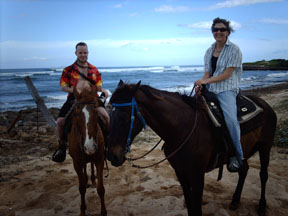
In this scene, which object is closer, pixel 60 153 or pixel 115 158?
pixel 115 158

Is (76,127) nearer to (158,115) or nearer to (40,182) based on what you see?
(158,115)

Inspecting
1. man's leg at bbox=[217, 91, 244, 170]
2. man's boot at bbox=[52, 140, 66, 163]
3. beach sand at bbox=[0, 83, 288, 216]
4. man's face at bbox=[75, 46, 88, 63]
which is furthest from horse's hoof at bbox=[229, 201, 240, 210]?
man's face at bbox=[75, 46, 88, 63]

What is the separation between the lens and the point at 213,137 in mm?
2881

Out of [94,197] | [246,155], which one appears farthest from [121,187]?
[246,155]

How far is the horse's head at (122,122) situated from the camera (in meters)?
2.31

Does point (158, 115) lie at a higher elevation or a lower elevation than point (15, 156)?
higher

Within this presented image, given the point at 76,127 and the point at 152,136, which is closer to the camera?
the point at 76,127

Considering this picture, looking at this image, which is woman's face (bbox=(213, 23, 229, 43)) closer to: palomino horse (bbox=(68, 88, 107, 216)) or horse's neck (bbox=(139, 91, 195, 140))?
horse's neck (bbox=(139, 91, 195, 140))

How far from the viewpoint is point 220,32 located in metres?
3.10

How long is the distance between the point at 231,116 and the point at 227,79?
548 millimetres

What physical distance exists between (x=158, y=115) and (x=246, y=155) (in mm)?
1962

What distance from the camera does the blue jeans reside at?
2.89m

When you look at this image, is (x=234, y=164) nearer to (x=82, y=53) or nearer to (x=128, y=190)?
(x=128, y=190)

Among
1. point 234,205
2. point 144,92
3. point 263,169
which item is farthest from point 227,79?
point 234,205
